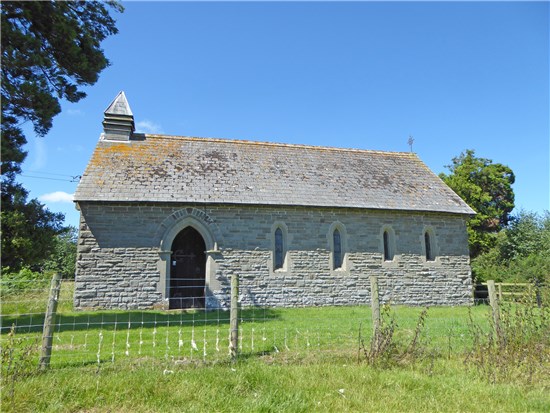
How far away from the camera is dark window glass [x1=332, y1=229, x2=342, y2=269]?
1619 cm

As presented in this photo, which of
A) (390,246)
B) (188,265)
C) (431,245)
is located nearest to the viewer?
(188,265)

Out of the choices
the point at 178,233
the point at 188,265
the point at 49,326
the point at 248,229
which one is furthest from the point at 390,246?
the point at 49,326

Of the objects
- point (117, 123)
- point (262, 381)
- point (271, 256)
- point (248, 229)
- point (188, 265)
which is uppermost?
point (117, 123)

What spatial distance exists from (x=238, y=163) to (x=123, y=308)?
795 centimetres

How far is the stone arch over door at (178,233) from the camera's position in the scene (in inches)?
557

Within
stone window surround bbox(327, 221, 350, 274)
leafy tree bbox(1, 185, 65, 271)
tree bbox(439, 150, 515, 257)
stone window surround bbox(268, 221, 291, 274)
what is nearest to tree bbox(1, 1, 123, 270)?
leafy tree bbox(1, 185, 65, 271)

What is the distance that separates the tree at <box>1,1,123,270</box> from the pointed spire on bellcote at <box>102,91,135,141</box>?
5.27 m

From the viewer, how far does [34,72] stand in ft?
32.7

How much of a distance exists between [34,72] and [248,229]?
8.83 metres

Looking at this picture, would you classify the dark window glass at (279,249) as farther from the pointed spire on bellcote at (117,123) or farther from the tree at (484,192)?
the tree at (484,192)

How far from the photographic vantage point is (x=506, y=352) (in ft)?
20.4

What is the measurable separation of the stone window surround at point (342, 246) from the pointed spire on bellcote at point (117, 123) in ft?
33.9

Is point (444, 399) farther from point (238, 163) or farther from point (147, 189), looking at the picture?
point (238, 163)

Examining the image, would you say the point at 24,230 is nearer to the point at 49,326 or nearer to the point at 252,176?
the point at 49,326
